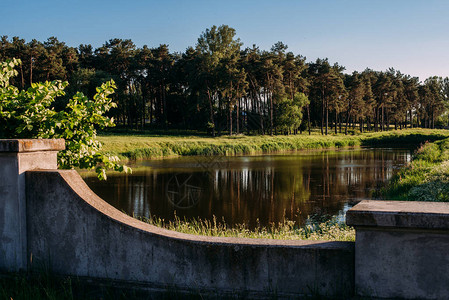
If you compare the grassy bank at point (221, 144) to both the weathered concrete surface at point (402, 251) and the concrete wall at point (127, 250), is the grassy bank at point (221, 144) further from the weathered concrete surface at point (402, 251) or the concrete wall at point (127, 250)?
the weathered concrete surface at point (402, 251)

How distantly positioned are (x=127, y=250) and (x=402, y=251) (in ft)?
8.41

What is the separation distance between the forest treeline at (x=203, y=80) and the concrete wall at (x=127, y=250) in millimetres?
56261

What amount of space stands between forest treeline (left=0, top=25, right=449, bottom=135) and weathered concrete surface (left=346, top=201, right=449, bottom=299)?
5712 centimetres

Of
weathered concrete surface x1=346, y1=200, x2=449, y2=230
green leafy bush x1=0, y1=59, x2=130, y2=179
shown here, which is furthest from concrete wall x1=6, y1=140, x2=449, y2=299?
green leafy bush x1=0, y1=59, x2=130, y2=179

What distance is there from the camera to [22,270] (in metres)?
4.39

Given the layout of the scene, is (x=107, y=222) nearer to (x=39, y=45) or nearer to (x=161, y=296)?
(x=161, y=296)

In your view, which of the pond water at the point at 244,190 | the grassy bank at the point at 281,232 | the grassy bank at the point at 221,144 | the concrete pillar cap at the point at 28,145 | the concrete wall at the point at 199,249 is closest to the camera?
the concrete wall at the point at 199,249

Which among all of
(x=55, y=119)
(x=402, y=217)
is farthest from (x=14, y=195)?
(x=402, y=217)

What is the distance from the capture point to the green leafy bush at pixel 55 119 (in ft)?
17.6

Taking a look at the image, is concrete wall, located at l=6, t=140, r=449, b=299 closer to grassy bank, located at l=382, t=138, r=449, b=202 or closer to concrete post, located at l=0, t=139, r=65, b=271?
concrete post, located at l=0, t=139, r=65, b=271

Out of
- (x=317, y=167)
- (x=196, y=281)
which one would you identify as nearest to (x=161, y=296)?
(x=196, y=281)

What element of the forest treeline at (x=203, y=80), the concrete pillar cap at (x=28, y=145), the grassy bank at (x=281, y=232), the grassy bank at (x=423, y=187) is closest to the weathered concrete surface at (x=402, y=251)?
the concrete pillar cap at (x=28, y=145)

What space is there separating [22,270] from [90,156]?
211 cm

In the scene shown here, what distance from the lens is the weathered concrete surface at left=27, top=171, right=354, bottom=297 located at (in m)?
3.66
